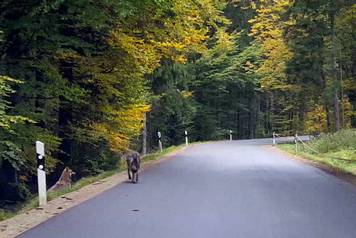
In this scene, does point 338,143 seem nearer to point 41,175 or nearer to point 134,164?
point 134,164

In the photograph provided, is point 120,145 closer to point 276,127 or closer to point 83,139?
point 83,139

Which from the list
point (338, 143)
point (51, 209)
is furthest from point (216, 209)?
point (338, 143)

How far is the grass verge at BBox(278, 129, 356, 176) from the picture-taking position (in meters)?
21.5

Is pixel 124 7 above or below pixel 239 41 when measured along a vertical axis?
below

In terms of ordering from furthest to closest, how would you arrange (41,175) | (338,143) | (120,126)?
(338,143) → (120,126) → (41,175)

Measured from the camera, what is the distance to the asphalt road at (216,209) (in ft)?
27.2

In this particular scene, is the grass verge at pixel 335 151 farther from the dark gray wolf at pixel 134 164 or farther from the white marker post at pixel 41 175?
the white marker post at pixel 41 175

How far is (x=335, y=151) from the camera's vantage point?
26.9 metres

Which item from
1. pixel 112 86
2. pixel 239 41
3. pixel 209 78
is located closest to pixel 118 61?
pixel 112 86

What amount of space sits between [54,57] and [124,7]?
240 inches

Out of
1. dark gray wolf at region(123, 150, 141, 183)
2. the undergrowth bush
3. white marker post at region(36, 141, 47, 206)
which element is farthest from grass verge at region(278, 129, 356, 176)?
white marker post at region(36, 141, 47, 206)

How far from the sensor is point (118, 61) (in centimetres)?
1964

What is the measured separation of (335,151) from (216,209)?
17915 mm

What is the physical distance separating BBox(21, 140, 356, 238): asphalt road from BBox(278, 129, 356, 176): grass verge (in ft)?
15.6
